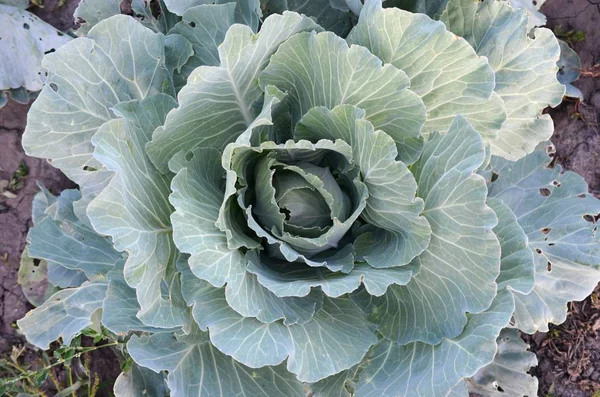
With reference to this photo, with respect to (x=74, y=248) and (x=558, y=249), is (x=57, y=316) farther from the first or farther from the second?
(x=558, y=249)

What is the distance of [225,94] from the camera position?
1.92m

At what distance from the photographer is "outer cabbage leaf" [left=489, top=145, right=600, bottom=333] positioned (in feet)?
7.63

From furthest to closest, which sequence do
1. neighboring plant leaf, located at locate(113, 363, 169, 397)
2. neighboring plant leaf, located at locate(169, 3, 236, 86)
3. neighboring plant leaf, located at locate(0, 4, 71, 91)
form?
neighboring plant leaf, located at locate(0, 4, 71, 91) < neighboring plant leaf, located at locate(113, 363, 169, 397) < neighboring plant leaf, located at locate(169, 3, 236, 86)

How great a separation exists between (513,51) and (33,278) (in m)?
2.82

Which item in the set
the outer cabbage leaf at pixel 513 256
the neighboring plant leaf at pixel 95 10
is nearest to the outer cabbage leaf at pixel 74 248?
the neighboring plant leaf at pixel 95 10

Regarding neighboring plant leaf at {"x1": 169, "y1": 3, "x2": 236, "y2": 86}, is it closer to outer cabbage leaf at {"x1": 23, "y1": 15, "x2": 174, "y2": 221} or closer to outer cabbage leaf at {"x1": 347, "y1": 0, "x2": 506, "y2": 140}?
outer cabbage leaf at {"x1": 23, "y1": 15, "x2": 174, "y2": 221}

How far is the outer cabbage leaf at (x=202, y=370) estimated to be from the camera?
200 centimetres

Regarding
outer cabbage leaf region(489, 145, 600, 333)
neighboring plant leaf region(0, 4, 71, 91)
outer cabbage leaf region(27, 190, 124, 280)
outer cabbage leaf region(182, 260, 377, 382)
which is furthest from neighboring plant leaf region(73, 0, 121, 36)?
outer cabbage leaf region(489, 145, 600, 333)

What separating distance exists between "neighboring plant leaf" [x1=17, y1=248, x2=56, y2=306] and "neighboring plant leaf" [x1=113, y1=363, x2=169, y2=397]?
1175mm

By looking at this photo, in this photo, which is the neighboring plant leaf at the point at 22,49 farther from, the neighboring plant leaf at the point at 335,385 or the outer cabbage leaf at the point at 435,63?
the neighboring plant leaf at the point at 335,385

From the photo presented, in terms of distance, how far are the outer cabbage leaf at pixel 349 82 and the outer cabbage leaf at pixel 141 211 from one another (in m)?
0.42

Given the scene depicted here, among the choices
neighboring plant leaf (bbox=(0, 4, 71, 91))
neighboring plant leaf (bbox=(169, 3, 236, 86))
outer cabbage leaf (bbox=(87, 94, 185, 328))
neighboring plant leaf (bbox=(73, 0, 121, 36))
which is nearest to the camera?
outer cabbage leaf (bbox=(87, 94, 185, 328))

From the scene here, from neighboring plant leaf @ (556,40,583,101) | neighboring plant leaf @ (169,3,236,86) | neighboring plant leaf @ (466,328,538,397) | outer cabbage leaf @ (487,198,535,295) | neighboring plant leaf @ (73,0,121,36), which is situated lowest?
neighboring plant leaf @ (466,328,538,397)

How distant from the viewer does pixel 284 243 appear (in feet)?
6.13
